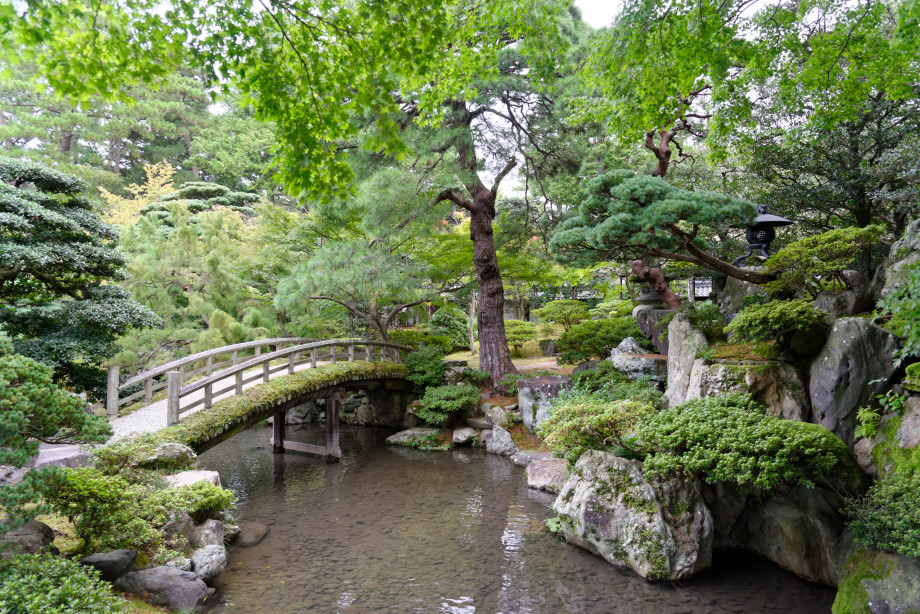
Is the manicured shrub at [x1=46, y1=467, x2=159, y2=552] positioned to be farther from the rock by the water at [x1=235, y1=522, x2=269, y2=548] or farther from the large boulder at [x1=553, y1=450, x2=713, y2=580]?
the large boulder at [x1=553, y1=450, x2=713, y2=580]

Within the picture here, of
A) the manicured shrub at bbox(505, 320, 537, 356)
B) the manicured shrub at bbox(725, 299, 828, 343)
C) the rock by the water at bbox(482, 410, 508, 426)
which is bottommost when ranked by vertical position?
the rock by the water at bbox(482, 410, 508, 426)

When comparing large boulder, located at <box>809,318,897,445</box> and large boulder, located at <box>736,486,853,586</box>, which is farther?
large boulder, located at <box>809,318,897,445</box>

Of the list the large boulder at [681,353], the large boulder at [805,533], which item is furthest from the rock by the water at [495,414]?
the large boulder at [805,533]

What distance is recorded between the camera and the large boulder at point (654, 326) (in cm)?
1105

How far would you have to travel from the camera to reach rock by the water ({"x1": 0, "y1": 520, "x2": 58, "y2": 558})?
13.1ft

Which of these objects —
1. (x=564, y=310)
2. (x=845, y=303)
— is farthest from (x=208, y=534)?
(x=564, y=310)

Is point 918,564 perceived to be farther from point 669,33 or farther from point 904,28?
point 669,33

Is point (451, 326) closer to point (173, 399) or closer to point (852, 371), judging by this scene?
point (173, 399)

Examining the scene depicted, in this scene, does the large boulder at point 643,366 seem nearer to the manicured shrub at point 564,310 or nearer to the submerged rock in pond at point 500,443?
the submerged rock in pond at point 500,443

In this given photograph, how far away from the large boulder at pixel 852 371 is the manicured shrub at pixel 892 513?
1.05 m

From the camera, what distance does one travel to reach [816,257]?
6.82 meters

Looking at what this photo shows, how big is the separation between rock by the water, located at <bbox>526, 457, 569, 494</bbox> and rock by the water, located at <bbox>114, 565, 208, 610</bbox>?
5.76 metres

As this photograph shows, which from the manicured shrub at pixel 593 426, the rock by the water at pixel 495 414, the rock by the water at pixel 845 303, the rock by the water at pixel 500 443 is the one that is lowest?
the rock by the water at pixel 500 443

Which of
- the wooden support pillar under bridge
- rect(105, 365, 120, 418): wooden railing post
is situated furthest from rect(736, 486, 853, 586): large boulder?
rect(105, 365, 120, 418): wooden railing post
